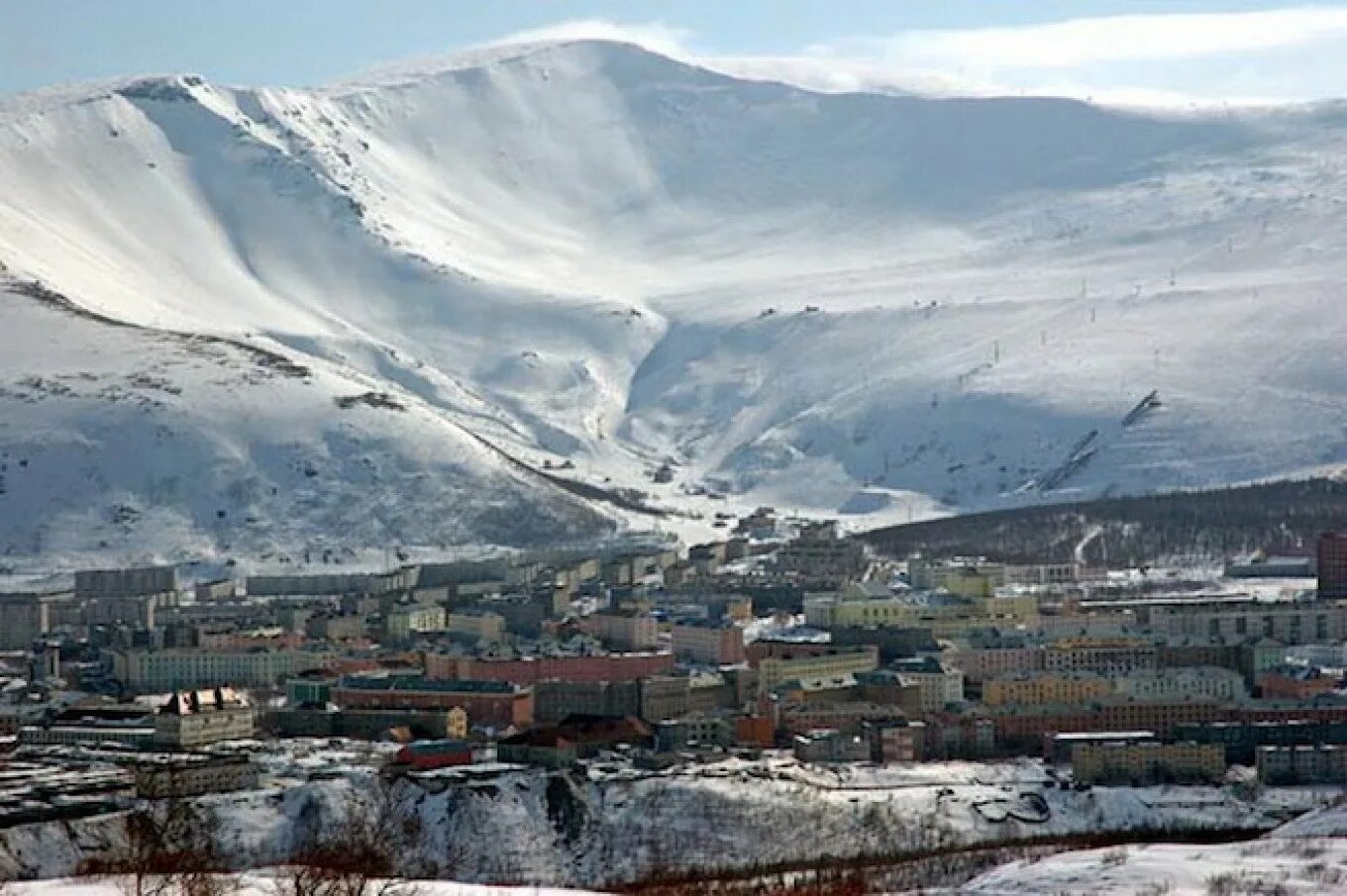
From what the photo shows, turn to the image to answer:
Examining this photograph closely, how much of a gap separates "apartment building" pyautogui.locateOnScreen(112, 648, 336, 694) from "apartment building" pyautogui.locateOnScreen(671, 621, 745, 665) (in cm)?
727

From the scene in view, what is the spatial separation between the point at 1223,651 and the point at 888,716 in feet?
36.6

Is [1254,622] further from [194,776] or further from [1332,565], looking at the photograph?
[194,776]

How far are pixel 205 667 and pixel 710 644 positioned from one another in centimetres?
1011

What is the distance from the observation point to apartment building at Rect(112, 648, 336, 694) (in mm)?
69625

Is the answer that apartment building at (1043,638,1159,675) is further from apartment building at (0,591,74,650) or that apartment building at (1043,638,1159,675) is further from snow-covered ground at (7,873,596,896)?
snow-covered ground at (7,873,596,896)

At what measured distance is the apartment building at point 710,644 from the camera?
71.7 meters

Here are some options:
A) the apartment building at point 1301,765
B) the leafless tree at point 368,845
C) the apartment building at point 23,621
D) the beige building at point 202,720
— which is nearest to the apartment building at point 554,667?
the beige building at point 202,720

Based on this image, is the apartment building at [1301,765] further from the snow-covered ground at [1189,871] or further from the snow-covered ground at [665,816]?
the snow-covered ground at [1189,871]

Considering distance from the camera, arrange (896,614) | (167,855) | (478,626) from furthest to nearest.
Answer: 1. (478,626)
2. (896,614)
3. (167,855)

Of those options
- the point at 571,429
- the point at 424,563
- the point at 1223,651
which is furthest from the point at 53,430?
the point at 1223,651

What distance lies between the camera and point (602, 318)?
523 ft

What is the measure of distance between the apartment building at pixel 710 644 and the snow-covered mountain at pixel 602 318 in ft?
97.2

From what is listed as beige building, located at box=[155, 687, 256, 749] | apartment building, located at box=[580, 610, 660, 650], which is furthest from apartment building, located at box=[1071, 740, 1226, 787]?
apartment building, located at box=[580, 610, 660, 650]

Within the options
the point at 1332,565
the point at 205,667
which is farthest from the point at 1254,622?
the point at 205,667
